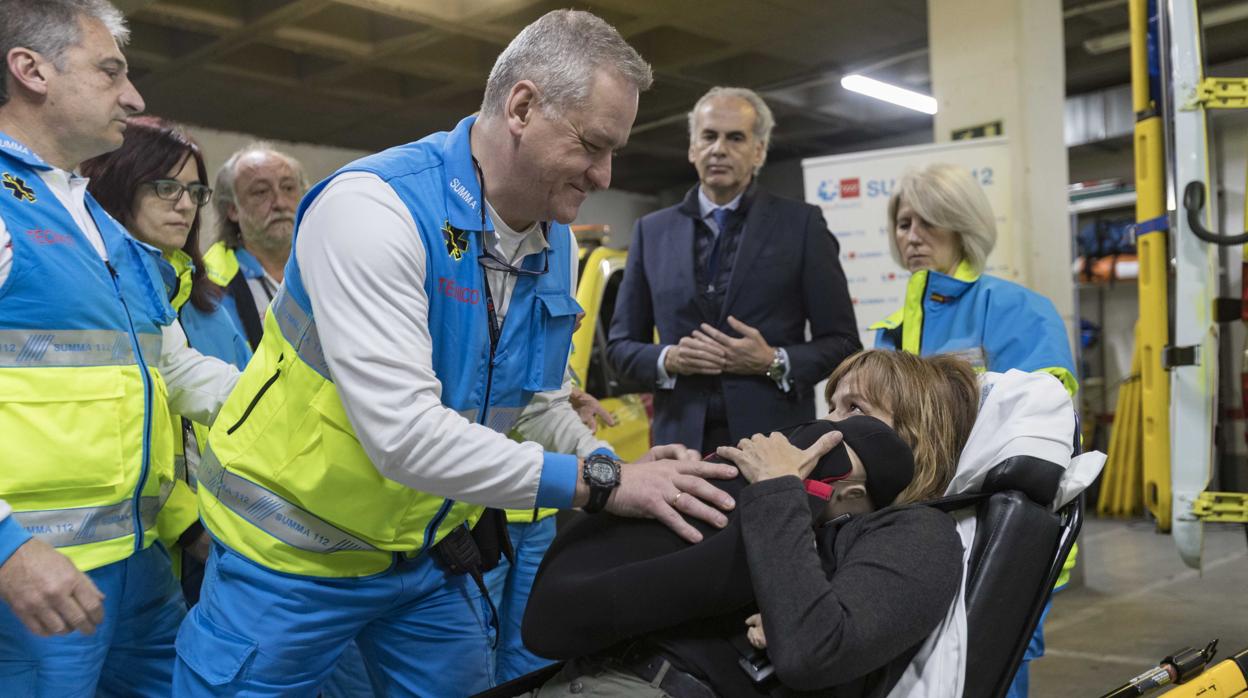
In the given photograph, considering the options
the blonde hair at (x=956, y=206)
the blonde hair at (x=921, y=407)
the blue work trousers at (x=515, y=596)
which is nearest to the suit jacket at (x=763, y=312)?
the blonde hair at (x=956, y=206)

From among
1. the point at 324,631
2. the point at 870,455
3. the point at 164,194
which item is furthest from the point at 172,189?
the point at 870,455

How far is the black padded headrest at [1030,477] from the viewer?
171 centimetres

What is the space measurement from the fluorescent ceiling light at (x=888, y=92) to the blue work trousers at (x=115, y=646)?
27.3 feet

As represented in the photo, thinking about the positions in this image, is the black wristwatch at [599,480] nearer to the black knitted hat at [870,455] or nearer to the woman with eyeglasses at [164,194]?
the black knitted hat at [870,455]

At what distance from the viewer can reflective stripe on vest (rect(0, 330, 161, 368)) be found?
5.43 feet

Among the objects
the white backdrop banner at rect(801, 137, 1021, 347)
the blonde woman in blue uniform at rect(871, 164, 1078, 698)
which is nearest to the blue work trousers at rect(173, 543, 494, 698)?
the blonde woman in blue uniform at rect(871, 164, 1078, 698)

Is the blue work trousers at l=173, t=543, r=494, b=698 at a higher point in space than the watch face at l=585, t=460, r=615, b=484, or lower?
lower

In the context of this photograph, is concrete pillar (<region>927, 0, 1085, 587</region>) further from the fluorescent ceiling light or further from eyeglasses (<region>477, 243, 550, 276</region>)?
eyeglasses (<region>477, 243, 550, 276</region>)

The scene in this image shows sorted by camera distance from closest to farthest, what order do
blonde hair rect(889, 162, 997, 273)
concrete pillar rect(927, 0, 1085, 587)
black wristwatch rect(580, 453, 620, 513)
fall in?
1. black wristwatch rect(580, 453, 620, 513)
2. blonde hair rect(889, 162, 997, 273)
3. concrete pillar rect(927, 0, 1085, 587)

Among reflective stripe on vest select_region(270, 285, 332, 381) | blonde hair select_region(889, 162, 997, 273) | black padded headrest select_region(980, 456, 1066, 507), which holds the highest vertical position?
blonde hair select_region(889, 162, 997, 273)

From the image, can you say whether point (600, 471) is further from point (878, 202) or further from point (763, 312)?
point (878, 202)

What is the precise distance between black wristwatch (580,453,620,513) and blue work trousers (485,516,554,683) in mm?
918

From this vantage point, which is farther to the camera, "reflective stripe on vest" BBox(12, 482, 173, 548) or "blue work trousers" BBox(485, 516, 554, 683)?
"blue work trousers" BBox(485, 516, 554, 683)

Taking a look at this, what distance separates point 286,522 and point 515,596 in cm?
100
